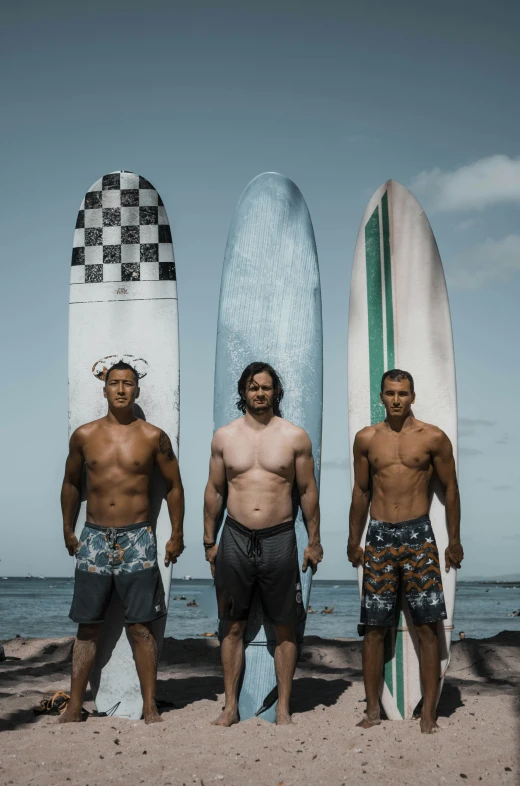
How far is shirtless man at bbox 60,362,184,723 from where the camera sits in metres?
3.88

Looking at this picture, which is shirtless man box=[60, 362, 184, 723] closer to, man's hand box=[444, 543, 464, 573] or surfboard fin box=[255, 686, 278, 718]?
surfboard fin box=[255, 686, 278, 718]

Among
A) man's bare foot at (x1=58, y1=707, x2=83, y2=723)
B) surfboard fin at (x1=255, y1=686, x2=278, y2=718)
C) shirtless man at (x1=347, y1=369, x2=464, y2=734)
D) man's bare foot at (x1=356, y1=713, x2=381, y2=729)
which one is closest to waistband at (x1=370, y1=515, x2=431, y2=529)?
shirtless man at (x1=347, y1=369, x2=464, y2=734)

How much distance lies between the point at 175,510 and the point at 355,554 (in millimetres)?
934

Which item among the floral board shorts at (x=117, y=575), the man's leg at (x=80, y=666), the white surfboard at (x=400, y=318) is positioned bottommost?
the man's leg at (x=80, y=666)

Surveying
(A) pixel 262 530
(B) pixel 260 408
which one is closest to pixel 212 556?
(A) pixel 262 530

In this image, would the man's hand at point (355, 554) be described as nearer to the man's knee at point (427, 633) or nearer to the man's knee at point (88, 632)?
the man's knee at point (427, 633)

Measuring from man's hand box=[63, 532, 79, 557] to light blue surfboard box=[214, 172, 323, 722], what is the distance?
0.94 m

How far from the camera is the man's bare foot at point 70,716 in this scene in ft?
12.5

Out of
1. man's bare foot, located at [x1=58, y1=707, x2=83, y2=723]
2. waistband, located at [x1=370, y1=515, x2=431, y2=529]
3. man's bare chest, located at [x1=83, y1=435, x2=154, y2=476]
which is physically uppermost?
man's bare chest, located at [x1=83, y1=435, x2=154, y2=476]

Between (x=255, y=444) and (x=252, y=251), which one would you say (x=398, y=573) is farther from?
(x=252, y=251)

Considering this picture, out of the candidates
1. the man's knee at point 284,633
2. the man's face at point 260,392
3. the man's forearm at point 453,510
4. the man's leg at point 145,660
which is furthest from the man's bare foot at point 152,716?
the man's forearm at point 453,510

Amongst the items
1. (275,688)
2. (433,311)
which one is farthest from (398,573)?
(433,311)

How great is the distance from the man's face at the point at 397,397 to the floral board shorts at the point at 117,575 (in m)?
1.34

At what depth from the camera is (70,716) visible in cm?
382
